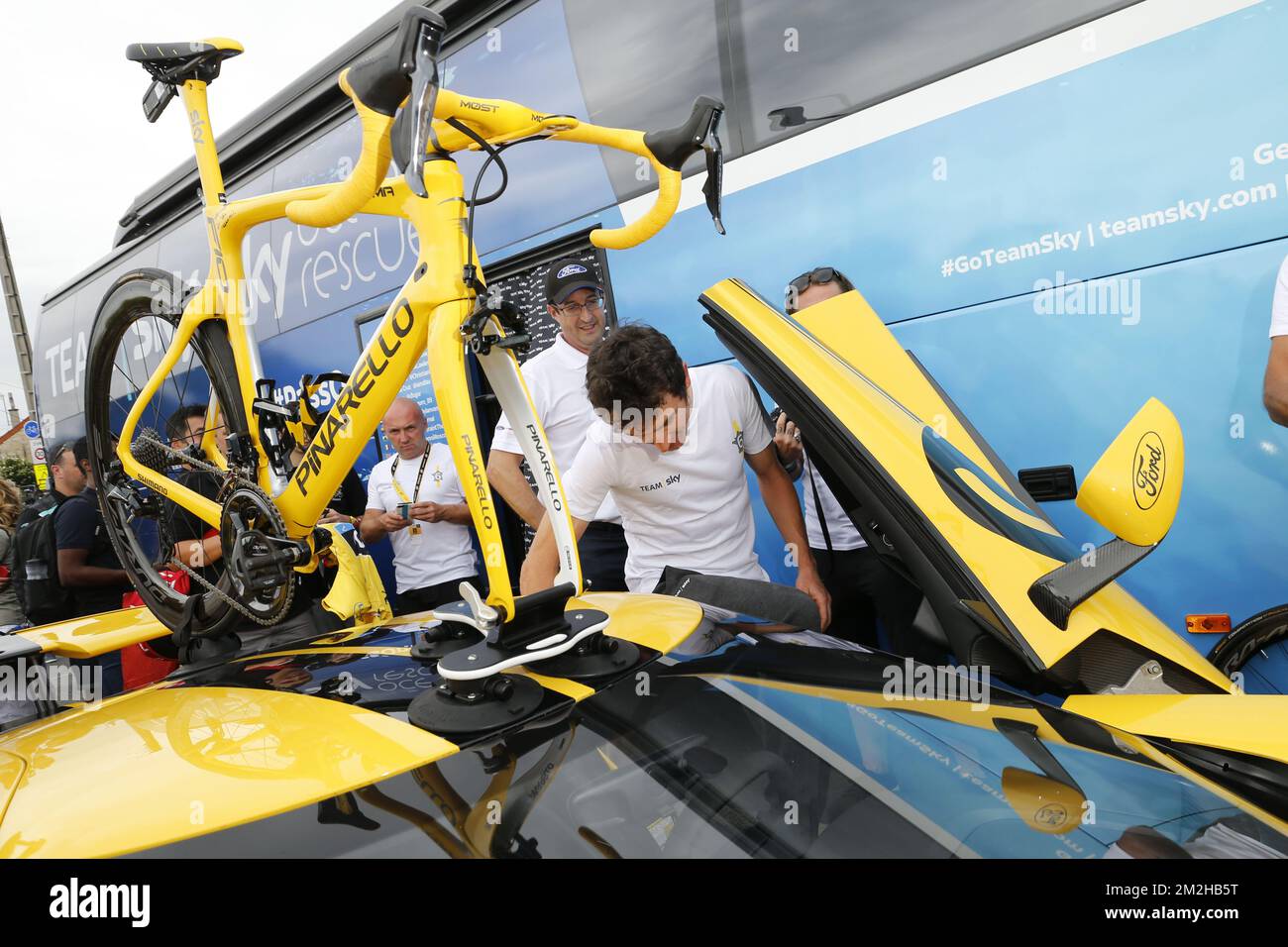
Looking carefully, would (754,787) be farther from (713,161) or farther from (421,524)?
(421,524)

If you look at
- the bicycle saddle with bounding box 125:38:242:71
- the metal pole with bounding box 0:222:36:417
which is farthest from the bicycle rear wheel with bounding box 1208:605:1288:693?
the metal pole with bounding box 0:222:36:417

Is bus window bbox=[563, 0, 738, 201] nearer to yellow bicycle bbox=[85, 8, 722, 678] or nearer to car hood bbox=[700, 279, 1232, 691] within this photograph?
yellow bicycle bbox=[85, 8, 722, 678]

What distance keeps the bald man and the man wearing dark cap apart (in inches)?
30.4

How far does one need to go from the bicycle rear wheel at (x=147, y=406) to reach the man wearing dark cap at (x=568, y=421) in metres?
1.23

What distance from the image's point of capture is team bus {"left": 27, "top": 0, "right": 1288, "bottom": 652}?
2.29 m

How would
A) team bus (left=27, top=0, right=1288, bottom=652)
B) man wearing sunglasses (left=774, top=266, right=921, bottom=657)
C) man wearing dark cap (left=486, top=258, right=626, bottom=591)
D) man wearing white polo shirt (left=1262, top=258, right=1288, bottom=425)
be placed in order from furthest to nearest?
man wearing dark cap (left=486, top=258, right=626, bottom=591), man wearing sunglasses (left=774, top=266, right=921, bottom=657), team bus (left=27, top=0, right=1288, bottom=652), man wearing white polo shirt (left=1262, top=258, right=1288, bottom=425)

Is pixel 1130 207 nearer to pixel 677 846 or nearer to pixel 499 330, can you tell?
pixel 499 330

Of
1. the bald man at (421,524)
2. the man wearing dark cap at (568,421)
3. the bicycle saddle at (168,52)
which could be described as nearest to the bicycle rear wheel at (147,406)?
the bicycle saddle at (168,52)

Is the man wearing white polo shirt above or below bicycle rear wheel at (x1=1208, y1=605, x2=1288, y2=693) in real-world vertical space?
above

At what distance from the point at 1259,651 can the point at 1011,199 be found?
1.58 metres

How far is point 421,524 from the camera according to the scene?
4516 mm

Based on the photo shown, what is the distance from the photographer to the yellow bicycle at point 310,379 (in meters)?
1.63
